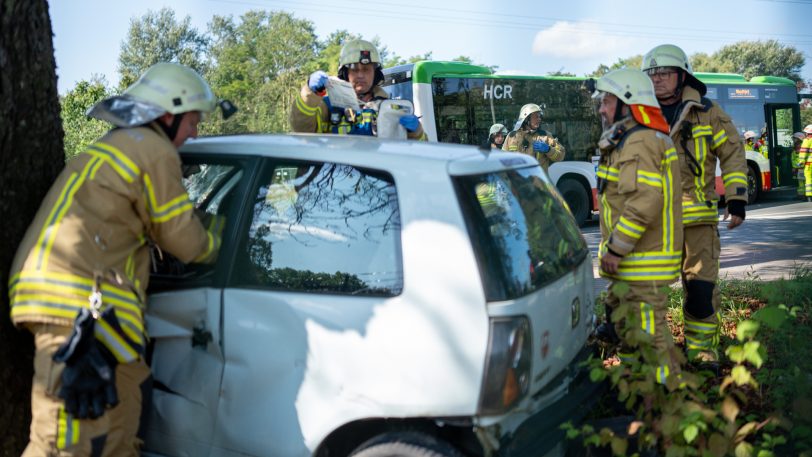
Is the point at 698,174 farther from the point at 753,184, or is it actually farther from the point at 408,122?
the point at 753,184

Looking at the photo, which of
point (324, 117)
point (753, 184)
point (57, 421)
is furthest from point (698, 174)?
point (753, 184)

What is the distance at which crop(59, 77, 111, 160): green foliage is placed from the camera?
16.3m

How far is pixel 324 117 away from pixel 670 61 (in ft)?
7.48

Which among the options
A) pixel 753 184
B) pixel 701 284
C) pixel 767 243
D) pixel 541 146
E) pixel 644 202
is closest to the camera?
pixel 644 202

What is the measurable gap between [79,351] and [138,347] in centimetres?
26

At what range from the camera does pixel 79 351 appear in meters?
2.50

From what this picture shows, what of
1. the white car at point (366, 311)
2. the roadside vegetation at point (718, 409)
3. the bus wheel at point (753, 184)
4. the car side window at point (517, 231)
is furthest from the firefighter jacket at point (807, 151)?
the white car at point (366, 311)

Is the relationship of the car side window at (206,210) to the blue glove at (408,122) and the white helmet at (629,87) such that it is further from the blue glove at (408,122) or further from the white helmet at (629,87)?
the white helmet at (629,87)

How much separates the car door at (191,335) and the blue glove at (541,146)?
763cm

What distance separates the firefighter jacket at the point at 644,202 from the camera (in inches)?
152

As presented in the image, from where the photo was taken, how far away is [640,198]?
3863 millimetres

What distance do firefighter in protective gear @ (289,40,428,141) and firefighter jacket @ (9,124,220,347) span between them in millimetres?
2021

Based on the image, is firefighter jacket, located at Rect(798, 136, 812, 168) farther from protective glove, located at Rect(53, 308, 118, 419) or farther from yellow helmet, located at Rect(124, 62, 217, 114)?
protective glove, located at Rect(53, 308, 118, 419)

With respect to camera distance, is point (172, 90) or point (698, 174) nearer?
point (172, 90)
